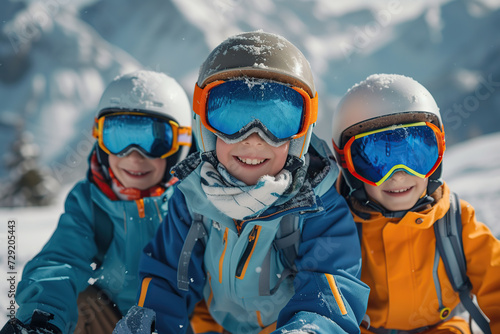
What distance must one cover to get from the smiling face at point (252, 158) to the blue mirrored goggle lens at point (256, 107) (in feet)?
0.22

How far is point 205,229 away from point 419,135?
4.39ft

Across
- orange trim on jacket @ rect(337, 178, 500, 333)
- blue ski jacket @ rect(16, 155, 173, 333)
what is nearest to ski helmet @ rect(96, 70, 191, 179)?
blue ski jacket @ rect(16, 155, 173, 333)

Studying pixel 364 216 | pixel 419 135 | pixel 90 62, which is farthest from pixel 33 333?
pixel 90 62

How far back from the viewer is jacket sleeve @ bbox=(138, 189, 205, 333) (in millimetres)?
1963

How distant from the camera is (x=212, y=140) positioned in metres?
2.02

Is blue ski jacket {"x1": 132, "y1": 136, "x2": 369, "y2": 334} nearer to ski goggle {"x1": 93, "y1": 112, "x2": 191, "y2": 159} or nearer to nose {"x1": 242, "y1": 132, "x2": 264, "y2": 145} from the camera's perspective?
nose {"x1": 242, "y1": 132, "x2": 264, "y2": 145}

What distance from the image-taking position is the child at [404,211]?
7.16ft

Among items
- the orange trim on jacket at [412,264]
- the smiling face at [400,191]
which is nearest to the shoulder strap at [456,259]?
the orange trim on jacket at [412,264]

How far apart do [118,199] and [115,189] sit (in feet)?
0.27

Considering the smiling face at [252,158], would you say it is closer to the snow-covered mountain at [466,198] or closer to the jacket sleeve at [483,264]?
the jacket sleeve at [483,264]

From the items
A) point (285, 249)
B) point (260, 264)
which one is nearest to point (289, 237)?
point (285, 249)

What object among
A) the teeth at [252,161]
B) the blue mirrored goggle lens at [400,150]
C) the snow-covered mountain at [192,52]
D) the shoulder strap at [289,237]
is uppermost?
the snow-covered mountain at [192,52]

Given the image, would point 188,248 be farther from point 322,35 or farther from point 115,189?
point 322,35

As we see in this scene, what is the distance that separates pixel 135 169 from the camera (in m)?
2.70
